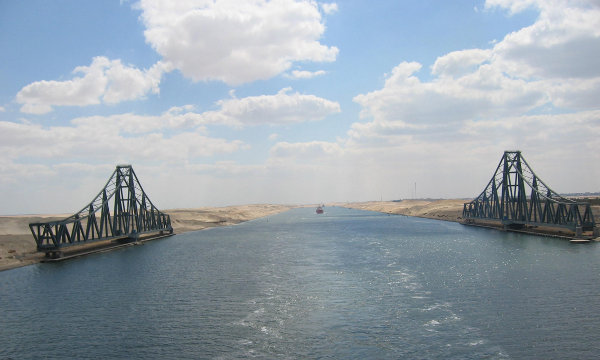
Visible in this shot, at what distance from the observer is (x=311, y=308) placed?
40188 mm

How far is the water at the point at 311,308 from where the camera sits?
97.5 ft

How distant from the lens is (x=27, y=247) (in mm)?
84500

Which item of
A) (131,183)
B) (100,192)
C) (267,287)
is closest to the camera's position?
(267,287)

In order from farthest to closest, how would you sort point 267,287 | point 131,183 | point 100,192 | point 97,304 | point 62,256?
point 131,183
point 100,192
point 62,256
point 267,287
point 97,304

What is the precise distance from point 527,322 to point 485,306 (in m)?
5.52

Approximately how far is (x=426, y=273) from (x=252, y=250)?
4459cm

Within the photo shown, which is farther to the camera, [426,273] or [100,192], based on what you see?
[100,192]

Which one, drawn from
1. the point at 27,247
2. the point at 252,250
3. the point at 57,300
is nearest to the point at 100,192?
the point at 27,247

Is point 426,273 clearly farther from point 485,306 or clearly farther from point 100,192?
point 100,192

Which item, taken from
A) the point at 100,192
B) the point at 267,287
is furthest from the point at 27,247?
the point at 267,287

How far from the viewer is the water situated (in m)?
29.7

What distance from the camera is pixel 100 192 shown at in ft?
337

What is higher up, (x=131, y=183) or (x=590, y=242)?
(x=131, y=183)

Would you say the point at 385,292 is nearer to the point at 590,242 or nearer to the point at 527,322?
the point at 527,322
